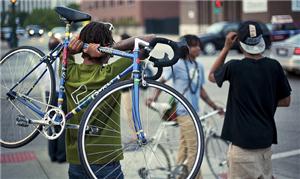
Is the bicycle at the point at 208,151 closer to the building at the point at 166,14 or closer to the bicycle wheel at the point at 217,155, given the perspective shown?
the bicycle wheel at the point at 217,155

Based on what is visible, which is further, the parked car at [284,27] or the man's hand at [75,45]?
the parked car at [284,27]

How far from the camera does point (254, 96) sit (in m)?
4.05

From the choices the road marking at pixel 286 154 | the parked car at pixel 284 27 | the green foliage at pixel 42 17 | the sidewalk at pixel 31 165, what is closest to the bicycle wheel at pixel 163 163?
the sidewalk at pixel 31 165

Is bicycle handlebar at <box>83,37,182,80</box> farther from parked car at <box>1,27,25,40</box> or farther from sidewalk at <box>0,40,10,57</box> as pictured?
sidewalk at <box>0,40,10,57</box>

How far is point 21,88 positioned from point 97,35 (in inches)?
28.6

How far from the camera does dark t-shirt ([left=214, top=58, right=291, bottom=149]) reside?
4047mm

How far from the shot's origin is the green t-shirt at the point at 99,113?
3139 mm

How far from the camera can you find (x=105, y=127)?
10.6 ft

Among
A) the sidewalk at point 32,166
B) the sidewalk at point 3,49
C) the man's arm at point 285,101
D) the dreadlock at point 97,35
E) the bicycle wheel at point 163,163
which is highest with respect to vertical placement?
the dreadlock at point 97,35

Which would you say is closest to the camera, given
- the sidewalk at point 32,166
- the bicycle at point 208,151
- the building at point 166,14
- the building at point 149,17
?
the bicycle at point 208,151

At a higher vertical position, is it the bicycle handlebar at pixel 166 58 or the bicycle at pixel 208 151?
the bicycle handlebar at pixel 166 58

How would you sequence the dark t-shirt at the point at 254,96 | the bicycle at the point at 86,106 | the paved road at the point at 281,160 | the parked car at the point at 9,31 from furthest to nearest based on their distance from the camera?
the paved road at the point at 281,160
the parked car at the point at 9,31
the dark t-shirt at the point at 254,96
the bicycle at the point at 86,106

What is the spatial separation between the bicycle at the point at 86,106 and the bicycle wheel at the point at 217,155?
9.98 feet

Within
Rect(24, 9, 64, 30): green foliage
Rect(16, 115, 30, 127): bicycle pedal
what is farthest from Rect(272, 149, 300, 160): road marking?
Rect(16, 115, 30, 127): bicycle pedal
